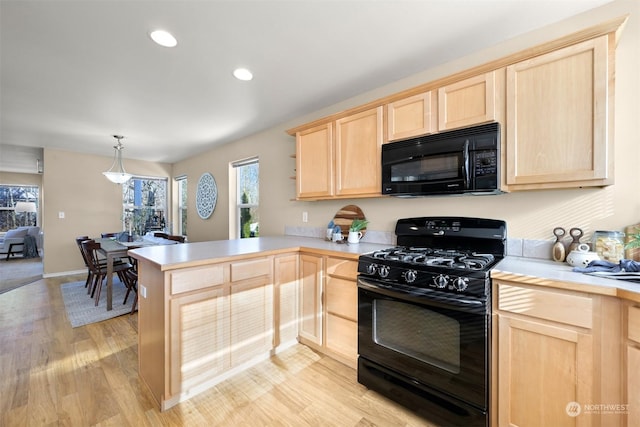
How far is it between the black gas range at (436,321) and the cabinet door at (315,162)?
1.00 metres

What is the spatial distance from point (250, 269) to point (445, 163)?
63.8 inches

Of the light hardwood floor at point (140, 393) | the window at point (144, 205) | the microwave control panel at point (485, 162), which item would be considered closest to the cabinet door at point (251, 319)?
the light hardwood floor at point (140, 393)

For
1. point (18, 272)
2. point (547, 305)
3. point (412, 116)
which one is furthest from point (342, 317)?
point (18, 272)

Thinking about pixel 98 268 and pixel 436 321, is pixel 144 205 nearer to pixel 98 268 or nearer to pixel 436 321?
pixel 98 268

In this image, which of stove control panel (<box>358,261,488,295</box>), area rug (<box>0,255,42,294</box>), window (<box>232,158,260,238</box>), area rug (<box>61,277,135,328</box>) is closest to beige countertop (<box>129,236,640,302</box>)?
stove control panel (<box>358,261,488,295</box>)

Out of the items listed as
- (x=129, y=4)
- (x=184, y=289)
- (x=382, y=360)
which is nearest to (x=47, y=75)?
(x=129, y=4)

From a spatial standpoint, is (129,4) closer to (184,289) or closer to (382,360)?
(184,289)

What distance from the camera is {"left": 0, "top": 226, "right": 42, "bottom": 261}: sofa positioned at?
6.78 meters

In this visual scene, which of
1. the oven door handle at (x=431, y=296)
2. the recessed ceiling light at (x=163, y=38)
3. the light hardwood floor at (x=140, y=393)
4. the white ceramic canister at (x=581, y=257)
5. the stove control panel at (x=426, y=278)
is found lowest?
the light hardwood floor at (x=140, y=393)

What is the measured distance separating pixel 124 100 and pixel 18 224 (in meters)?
8.90

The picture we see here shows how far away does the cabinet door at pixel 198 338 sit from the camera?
1639 millimetres

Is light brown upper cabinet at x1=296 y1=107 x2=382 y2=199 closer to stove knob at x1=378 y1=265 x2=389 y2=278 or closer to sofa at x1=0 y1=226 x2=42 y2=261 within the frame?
stove knob at x1=378 y1=265 x2=389 y2=278

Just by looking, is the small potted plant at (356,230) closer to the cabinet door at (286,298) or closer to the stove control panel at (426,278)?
the cabinet door at (286,298)

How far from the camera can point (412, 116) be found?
1.96m
